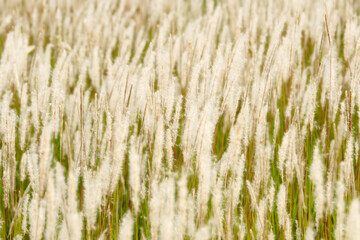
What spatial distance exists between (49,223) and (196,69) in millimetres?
649

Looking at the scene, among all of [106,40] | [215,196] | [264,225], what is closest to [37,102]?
[215,196]

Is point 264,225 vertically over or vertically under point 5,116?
under

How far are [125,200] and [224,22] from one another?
1.92 metres

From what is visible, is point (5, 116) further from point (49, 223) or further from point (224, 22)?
point (224, 22)

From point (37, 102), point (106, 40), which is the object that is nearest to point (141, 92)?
point (37, 102)

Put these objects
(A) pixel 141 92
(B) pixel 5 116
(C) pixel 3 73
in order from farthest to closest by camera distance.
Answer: (C) pixel 3 73 < (A) pixel 141 92 < (B) pixel 5 116

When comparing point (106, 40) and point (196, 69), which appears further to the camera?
point (106, 40)

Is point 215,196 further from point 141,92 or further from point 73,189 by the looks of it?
point 141,92

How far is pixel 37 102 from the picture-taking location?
4.47 feet

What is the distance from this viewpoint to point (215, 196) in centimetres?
98

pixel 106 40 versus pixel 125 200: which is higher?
pixel 106 40

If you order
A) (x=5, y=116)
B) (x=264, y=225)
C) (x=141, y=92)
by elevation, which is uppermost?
(x=141, y=92)

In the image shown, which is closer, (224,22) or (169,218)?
(169,218)

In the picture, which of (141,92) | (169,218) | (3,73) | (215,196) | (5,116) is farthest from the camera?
(3,73)
